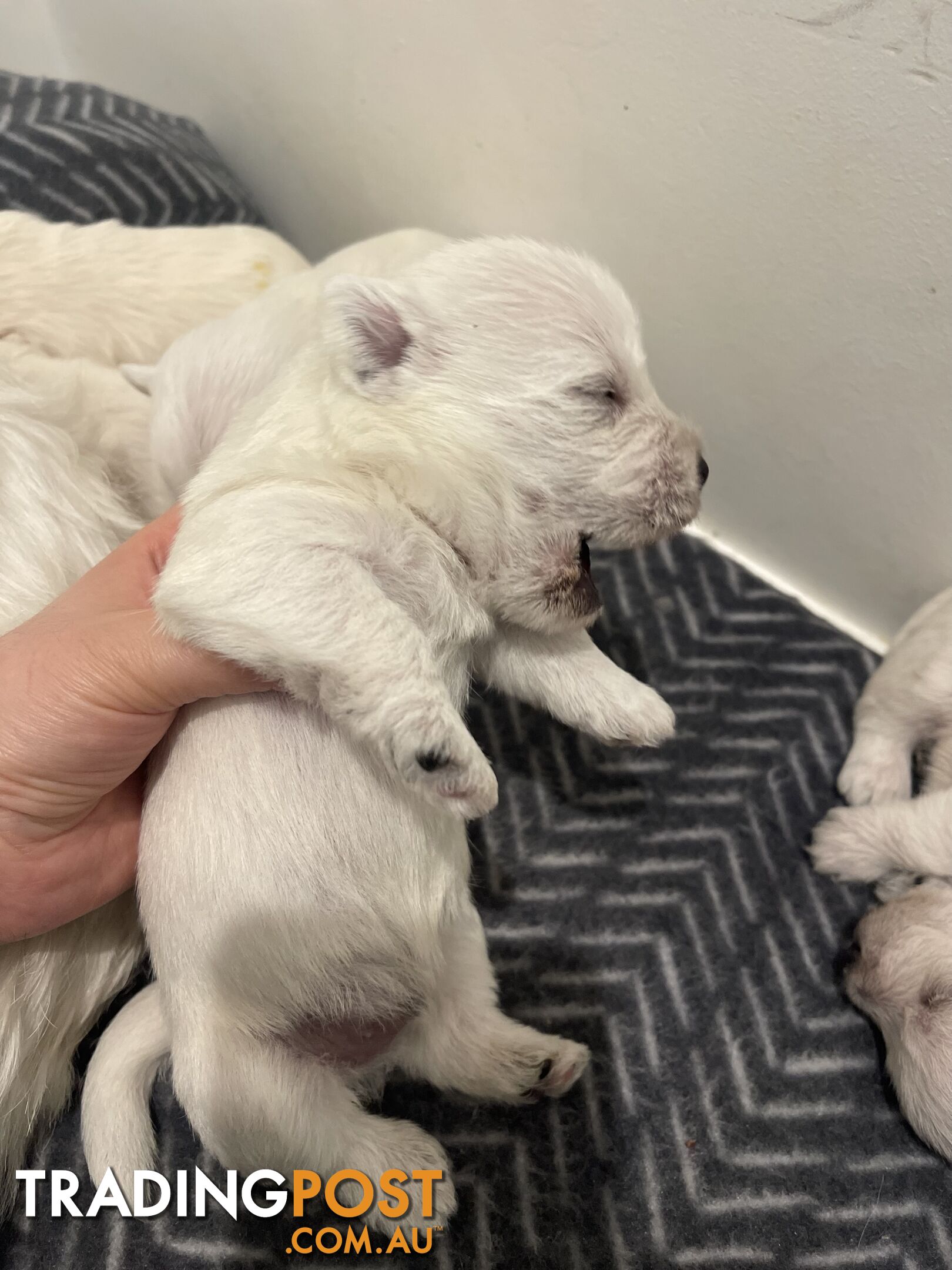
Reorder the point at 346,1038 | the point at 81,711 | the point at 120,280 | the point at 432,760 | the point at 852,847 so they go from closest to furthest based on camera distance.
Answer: the point at 432,760 → the point at 81,711 → the point at 346,1038 → the point at 852,847 → the point at 120,280

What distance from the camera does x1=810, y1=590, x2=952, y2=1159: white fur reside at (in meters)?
1.09

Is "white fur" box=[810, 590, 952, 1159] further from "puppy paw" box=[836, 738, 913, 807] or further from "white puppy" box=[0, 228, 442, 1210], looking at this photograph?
"white puppy" box=[0, 228, 442, 1210]

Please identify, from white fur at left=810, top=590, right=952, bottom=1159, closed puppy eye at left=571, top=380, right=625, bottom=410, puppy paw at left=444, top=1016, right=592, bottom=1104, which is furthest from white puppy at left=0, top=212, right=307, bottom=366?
white fur at left=810, top=590, right=952, bottom=1159

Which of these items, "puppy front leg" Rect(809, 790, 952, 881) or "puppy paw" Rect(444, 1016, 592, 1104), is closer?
"puppy paw" Rect(444, 1016, 592, 1104)

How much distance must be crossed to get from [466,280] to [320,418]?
0.24 m

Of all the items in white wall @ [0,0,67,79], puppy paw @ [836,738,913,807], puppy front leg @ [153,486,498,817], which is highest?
white wall @ [0,0,67,79]

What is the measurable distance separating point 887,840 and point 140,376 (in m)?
1.46

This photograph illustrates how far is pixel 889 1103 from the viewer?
1173 mm

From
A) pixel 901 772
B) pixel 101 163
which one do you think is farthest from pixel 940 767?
pixel 101 163

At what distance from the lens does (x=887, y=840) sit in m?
1.28

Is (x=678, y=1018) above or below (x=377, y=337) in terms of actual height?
below

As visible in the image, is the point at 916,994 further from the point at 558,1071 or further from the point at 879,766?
the point at 558,1071

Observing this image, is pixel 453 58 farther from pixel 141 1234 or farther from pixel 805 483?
pixel 141 1234

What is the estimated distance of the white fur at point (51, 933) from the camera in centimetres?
99
